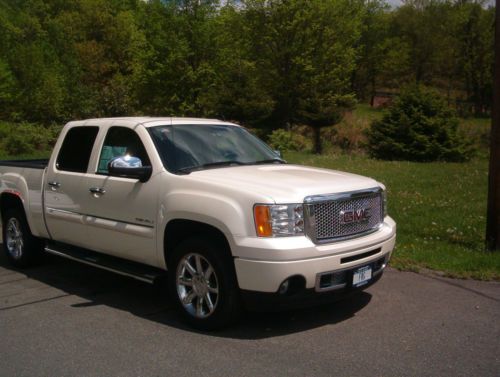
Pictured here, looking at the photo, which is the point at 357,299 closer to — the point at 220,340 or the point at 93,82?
the point at 220,340

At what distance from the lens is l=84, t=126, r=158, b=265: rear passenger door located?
5566mm

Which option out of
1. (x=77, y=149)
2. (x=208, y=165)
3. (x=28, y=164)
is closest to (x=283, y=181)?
(x=208, y=165)

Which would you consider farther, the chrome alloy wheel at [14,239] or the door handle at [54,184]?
the chrome alloy wheel at [14,239]

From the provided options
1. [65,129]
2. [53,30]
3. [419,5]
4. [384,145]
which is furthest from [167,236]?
[419,5]

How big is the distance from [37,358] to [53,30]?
4745 cm

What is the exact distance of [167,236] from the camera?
5402mm

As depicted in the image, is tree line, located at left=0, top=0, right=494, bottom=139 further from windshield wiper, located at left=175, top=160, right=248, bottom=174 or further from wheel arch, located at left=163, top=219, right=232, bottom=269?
wheel arch, located at left=163, top=219, right=232, bottom=269

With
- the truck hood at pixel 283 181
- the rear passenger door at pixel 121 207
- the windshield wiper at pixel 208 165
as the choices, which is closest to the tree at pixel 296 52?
the rear passenger door at pixel 121 207

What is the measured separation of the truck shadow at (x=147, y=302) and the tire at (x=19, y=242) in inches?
5.4

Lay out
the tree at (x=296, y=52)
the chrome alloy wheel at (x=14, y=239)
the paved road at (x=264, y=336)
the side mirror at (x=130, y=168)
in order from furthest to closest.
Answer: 1. the tree at (x=296, y=52)
2. the chrome alloy wheel at (x=14, y=239)
3. the side mirror at (x=130, y=168)
4. the paved road at (x=264, y=336)

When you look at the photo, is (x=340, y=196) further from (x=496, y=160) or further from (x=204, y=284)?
(x=496, y=160)

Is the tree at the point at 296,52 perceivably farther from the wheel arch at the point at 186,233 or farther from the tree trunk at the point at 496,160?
the wheel arch at the point at 186,233

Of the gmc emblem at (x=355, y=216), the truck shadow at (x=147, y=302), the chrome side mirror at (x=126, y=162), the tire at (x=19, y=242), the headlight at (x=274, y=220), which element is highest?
the chrome side mirror at (x=126, y=162)

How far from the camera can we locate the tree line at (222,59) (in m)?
37.9
